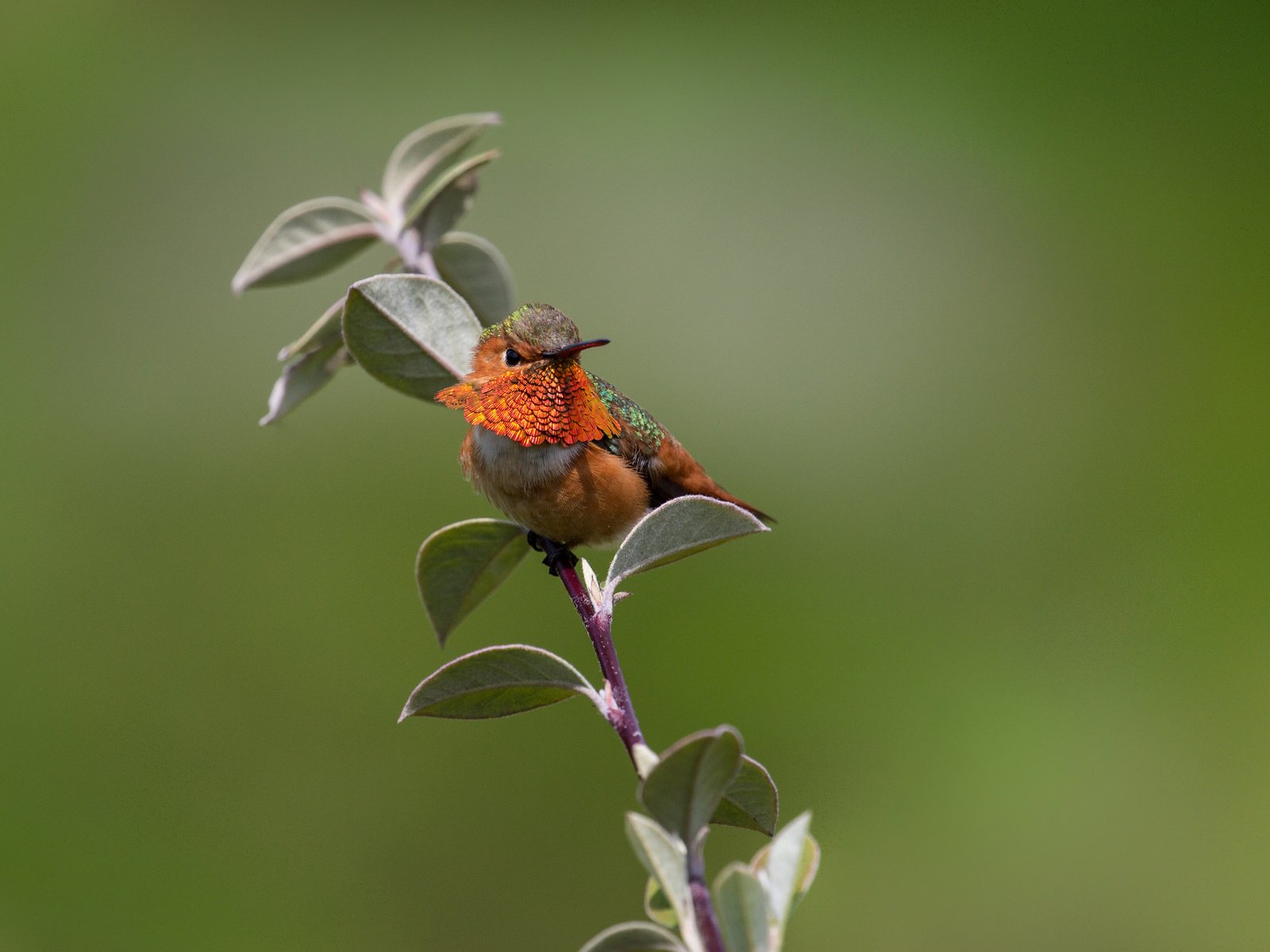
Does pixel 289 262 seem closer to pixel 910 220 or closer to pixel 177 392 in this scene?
pixel 177 392

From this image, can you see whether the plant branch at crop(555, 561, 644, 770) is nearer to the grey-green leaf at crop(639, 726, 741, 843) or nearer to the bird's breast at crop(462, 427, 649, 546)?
the grey-green leaf at crop(639, 726, 741, 843)

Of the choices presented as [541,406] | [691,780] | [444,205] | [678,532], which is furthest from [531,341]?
[691,780]

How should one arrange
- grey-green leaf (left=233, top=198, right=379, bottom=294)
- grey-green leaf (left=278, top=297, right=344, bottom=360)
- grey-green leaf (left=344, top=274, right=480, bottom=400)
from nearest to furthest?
grey-green leaf (left=344, top=274, right=480, bottom=400)
grey-green leaf (left=278, top=297, right=344, bottom=360)
grey-green leaf (left=233, top=198, right=379, bottom=294)

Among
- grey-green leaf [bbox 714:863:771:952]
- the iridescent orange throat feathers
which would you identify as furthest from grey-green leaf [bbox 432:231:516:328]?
grey-green leaf [bbox 714:863:771:952]


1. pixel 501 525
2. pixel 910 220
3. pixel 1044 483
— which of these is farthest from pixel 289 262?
pixel 910 220

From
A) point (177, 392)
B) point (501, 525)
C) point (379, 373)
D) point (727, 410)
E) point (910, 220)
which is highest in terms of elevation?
point (910, 220)

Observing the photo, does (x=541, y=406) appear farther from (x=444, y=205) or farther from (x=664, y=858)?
(x=664, y=858)
